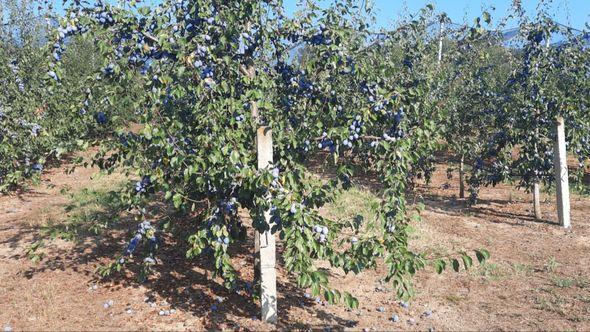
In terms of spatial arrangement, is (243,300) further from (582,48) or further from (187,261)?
(582,48)

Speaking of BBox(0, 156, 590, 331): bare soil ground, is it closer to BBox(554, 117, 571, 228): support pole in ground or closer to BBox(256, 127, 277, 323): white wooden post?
BBox(256, 127, 277, 323): white wooden post

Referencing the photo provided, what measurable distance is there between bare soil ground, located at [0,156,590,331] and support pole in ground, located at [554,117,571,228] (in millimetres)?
370

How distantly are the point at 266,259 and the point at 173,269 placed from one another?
1.93m

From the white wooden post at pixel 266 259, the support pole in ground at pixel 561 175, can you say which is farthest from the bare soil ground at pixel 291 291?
the support pole in ground at pixel 561 175

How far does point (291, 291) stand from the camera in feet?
18.8

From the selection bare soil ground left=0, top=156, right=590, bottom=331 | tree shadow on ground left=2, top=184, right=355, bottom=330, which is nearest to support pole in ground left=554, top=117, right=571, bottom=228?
bare soil ground left=0, top=156, right=590, bottom=331

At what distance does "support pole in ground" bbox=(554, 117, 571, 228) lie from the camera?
8430mm

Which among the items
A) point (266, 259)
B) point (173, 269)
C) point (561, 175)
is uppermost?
point (561, 175)

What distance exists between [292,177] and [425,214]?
604cm

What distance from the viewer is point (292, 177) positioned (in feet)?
13.8

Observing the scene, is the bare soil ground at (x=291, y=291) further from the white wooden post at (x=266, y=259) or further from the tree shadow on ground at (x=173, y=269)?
the white wooden post at (x=266, y=259)

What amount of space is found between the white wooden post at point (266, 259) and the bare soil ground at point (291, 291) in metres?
0.17

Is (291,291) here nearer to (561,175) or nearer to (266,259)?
(266,259)

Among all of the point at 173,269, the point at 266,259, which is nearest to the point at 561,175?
the point at 266,259
